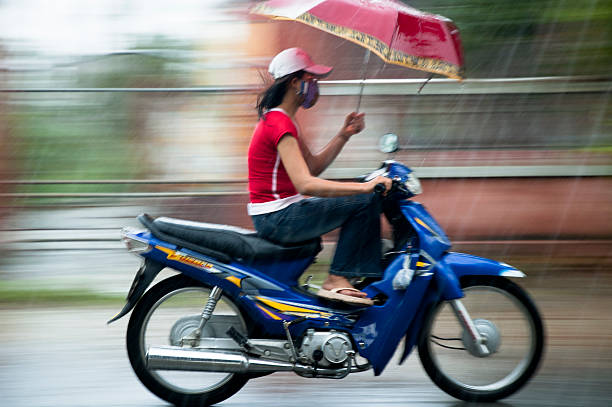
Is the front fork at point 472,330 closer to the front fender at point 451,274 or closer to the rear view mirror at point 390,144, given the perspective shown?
the front fender at point 451,274

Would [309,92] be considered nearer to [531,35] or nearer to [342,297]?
[342,297]

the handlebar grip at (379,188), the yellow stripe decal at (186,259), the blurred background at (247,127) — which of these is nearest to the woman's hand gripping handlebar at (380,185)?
the handlebar grip at (379,188)

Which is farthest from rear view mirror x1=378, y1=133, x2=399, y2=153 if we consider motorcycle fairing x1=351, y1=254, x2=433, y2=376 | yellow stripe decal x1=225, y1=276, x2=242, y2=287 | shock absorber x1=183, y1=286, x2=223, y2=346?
shock absorber x1=183, y1=286, x2=223, y2=346

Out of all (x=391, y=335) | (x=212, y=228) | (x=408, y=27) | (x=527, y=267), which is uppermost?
(x=408, y=27)

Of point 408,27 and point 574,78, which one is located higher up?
point 408,27

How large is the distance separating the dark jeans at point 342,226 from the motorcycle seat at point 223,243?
0.05m

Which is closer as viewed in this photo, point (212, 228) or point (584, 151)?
point (212, 228)

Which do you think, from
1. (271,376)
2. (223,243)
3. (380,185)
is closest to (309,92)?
(380,185)

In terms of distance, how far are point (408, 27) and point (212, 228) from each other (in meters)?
1.39

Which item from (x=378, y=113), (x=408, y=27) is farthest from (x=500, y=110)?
(x=408, y=27)

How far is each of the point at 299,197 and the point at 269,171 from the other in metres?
0.21

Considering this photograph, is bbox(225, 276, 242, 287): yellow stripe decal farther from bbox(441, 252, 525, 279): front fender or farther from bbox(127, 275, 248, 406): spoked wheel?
bbox(441, 252, 525, 279): front fender

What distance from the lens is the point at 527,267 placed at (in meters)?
6.47

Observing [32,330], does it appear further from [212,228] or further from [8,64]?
[8,64]
